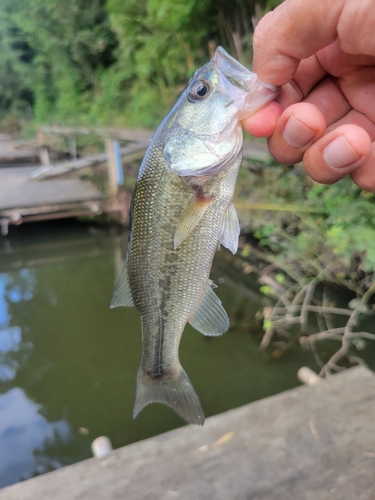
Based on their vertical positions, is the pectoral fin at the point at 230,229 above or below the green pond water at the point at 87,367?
above

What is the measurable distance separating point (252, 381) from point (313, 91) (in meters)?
3.24

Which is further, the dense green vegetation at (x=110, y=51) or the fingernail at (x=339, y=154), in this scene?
the dense green vegetation at (x=110, y=51)

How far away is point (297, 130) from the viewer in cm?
116

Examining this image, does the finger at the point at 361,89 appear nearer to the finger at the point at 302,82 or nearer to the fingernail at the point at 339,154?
the finger at the point at 302,82

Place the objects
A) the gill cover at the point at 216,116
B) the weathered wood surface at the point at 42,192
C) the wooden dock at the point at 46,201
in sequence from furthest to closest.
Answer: the weathered wood surface at the point at 42,192 < the wooden dock at the point at 46,201 < the gill cover at the point at 216,116

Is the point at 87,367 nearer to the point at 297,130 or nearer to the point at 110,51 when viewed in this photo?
the point at 297,130

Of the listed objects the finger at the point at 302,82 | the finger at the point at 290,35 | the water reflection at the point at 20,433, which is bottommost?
the water reflection at the point at 20,433

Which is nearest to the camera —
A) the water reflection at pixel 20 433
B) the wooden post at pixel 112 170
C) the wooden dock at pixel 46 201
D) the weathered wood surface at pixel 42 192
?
the water reflection at pixel 20 433

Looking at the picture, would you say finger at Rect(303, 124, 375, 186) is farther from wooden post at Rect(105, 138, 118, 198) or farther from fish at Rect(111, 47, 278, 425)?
wooden post at Rect(105, 138, 118, 198)

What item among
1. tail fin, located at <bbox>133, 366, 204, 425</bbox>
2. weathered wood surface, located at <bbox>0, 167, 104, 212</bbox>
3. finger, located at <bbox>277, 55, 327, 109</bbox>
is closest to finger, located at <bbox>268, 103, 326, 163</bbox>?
finger, located at <bbox>277, 55, 327, 109</bbox>

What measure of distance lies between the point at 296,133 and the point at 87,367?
3.88 metres

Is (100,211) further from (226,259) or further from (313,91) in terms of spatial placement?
(313,91)

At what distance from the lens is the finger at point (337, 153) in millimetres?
1115

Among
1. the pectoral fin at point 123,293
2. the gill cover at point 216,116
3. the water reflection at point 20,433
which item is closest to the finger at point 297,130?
the gill cover at point 216,116
